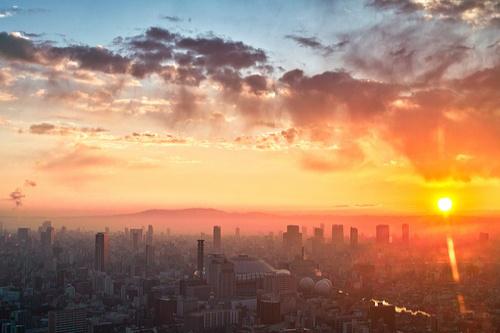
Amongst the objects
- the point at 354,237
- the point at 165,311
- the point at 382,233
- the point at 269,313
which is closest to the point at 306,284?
the point at 269,313

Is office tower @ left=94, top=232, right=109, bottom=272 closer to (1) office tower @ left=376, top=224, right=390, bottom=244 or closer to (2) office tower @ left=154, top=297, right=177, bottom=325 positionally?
(2) office tower @ left=154, top=297, right=177, bottom=325

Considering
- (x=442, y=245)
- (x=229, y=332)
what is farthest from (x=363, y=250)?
(x=229, y=332)

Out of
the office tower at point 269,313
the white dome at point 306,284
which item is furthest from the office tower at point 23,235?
the office tower at point 269,313

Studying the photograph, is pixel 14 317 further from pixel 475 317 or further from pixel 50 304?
pixel 475 317

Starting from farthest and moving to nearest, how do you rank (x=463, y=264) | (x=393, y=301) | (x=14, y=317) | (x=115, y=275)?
1. (x=463, y=264)
2. (x=115, y=275)
3. (x=393, y=301)
4. (x=14, y=317)

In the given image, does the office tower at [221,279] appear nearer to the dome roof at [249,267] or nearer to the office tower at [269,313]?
the dome roof at [249,267]

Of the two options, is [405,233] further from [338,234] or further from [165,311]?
[165,311]

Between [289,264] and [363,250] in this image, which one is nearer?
[289,264]

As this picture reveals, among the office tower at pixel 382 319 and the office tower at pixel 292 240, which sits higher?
the office tower at pixel 292 240
